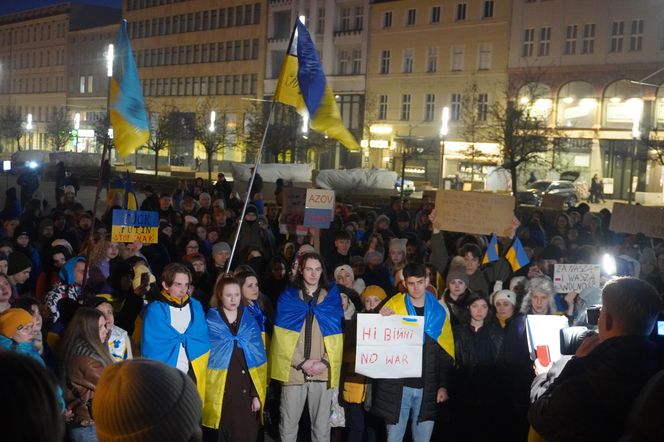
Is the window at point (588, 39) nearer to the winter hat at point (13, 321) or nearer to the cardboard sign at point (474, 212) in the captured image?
the cardboard sign at point (474, 212)

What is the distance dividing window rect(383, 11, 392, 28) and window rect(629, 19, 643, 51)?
57.7 feet

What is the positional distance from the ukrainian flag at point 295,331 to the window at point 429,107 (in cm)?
5017

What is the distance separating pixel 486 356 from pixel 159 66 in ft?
250

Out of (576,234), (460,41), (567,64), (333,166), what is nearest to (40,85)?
(333,166)

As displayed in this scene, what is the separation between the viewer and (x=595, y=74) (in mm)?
48469

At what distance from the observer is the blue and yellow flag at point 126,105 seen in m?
8.72

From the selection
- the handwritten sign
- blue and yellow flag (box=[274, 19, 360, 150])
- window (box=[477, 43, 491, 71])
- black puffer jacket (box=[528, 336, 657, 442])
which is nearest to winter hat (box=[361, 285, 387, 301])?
blue and yellow flag (box=[274, 19, 360, 150])

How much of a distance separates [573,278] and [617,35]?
4248 centimetres

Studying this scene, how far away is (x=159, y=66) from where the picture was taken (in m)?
79.4

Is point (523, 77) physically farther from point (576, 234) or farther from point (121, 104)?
point (121, 104)

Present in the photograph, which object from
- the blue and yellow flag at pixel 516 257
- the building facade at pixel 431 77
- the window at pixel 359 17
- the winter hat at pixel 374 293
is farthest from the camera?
the window at pixel 359 17

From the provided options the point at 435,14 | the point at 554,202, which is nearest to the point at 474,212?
the point at 554,202

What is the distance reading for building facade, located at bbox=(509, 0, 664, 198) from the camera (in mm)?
46000

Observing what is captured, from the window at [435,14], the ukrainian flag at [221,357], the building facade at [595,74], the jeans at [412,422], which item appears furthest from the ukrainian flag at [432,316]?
the window at [435,14]
